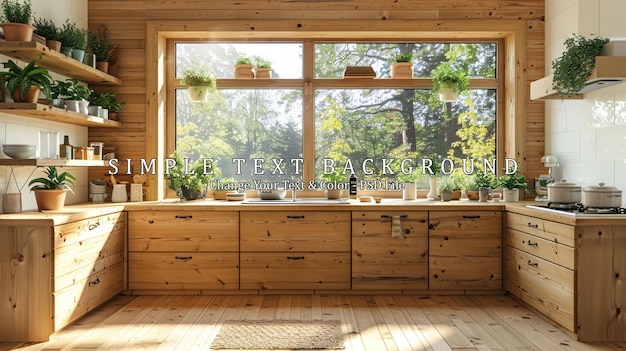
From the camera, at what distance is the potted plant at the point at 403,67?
15.7 feet

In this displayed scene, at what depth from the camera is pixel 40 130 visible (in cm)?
385

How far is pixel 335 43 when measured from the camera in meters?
4.88

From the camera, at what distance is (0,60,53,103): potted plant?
3.24 metres

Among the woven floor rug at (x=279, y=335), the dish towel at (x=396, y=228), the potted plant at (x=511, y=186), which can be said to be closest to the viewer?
the woven floor rug at (x=279, y=335)

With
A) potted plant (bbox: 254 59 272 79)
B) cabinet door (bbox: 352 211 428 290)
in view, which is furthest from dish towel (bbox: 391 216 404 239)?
potted plant (bbox: 254 59 272 79)

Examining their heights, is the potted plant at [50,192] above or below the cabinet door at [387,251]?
→ above

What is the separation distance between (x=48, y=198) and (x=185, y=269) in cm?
119

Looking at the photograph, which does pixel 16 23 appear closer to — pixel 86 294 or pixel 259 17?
pixel 86 294

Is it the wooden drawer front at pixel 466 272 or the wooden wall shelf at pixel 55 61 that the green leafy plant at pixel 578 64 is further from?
the wooden wall shelf at pixel 55 61

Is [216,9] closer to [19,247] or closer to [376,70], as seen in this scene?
[376,70]

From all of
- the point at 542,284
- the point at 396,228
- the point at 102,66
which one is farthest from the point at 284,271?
the point at 102,66

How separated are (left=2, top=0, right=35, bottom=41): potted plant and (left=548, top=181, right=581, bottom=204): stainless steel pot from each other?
3763 mm

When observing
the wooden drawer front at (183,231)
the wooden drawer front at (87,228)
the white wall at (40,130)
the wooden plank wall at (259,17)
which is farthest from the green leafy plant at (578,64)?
the white wall at (40,130)

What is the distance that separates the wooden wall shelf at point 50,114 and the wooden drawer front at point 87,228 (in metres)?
0.78
